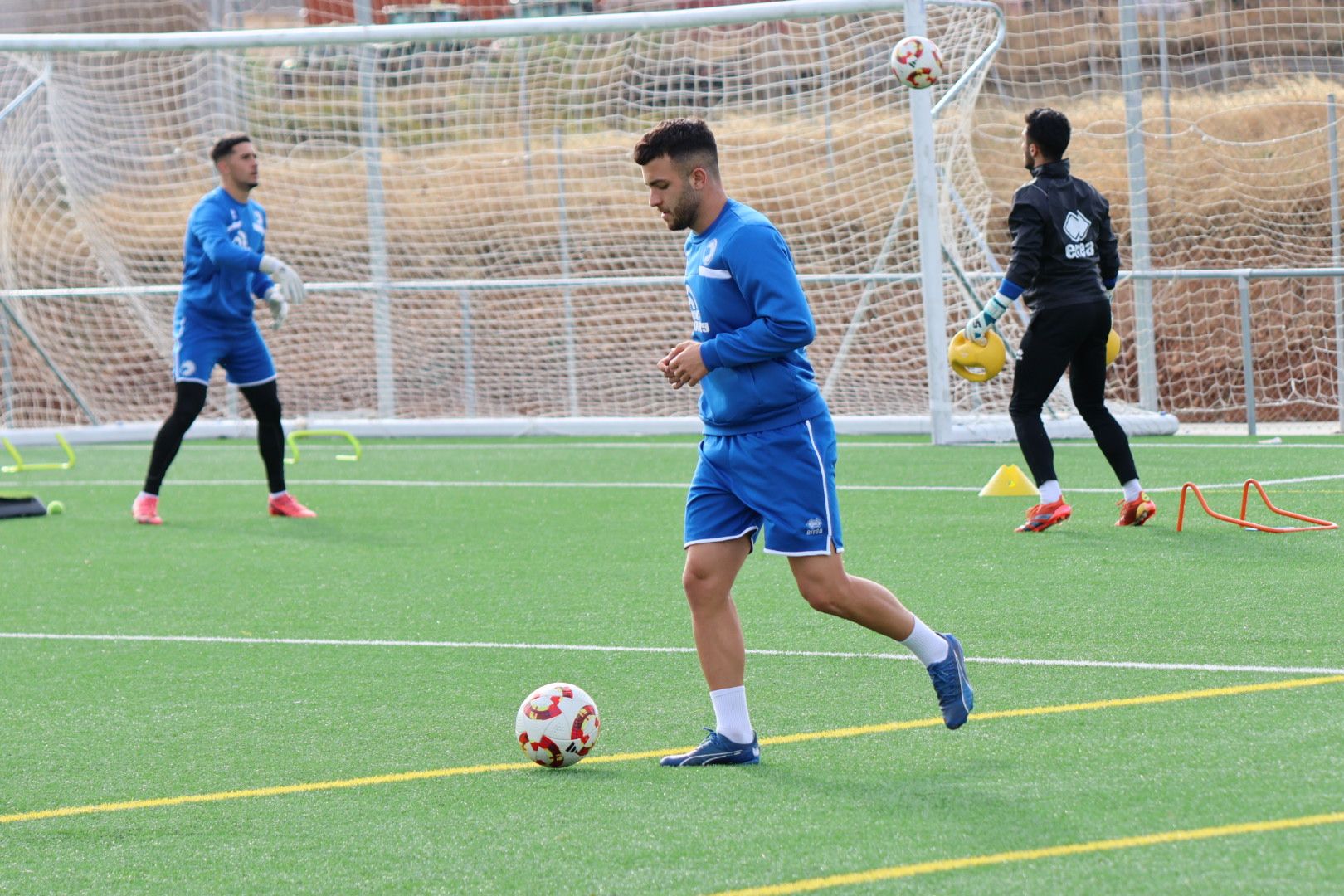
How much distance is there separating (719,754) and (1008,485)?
591 centimetres

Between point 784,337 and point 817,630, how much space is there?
2.27 meters

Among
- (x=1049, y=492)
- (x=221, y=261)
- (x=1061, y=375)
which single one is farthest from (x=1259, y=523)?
(x=221, y=261)

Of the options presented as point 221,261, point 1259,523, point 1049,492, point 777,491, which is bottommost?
point 1259,523

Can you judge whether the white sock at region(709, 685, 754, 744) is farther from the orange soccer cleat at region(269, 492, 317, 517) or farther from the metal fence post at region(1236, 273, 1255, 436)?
the metal fence post at region(1236, 273, 1255, 436)

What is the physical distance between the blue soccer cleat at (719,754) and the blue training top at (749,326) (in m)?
0.88

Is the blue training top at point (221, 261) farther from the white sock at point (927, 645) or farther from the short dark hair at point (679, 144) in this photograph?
the white sock at point (927, 645)

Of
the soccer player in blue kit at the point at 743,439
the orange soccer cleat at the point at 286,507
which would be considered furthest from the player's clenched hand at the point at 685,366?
the orange soccer cleat at the point at 286,507

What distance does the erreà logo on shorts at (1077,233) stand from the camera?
878 cm


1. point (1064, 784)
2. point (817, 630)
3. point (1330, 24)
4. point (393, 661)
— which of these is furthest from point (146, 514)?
point (1330, 24)

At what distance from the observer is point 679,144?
Result: 16.1 feet

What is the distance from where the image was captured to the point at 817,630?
6.84 meters

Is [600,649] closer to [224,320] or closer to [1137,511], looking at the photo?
[1137,511]

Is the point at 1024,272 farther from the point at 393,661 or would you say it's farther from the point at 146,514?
the point at 146,514

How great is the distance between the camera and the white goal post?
586 inches
